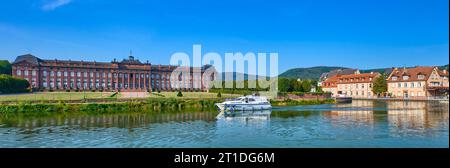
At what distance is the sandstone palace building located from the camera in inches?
3866

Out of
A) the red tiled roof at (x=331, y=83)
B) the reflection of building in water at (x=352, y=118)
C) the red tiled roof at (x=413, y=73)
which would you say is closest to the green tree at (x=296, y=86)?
the red tiled roof at (x=413, y=73)

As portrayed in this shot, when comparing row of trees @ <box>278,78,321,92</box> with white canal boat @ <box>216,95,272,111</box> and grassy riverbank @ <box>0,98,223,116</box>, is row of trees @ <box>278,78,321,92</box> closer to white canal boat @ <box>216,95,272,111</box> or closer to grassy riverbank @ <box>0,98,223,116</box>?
grassy riverbank @ <box>0,98,223,116</box>

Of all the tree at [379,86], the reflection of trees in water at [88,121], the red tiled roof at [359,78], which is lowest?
the reflection of trees in water at [88,121]

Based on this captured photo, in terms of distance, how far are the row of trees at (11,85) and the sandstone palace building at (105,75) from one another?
51.6 ft

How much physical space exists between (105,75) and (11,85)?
134ft

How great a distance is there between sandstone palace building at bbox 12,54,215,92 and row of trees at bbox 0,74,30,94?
620 inches

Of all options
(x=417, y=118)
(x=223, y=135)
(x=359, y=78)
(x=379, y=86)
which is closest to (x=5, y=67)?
(x=359, y=78)

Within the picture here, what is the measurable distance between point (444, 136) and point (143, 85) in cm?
10037

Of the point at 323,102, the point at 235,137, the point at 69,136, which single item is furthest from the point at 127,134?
the point at 323,102

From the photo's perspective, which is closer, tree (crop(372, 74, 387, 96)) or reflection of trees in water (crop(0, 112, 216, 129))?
reflection of trees in water (crop(0, 112, 216, 129))

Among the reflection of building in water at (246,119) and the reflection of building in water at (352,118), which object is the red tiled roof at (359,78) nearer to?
the reflection of building in water at (246,119)

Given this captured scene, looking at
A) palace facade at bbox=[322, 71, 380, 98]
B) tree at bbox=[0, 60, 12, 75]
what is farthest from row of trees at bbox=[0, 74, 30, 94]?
palace facade at bbox=[322, 71, 380, 98]

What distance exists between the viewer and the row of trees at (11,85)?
6593 cm
